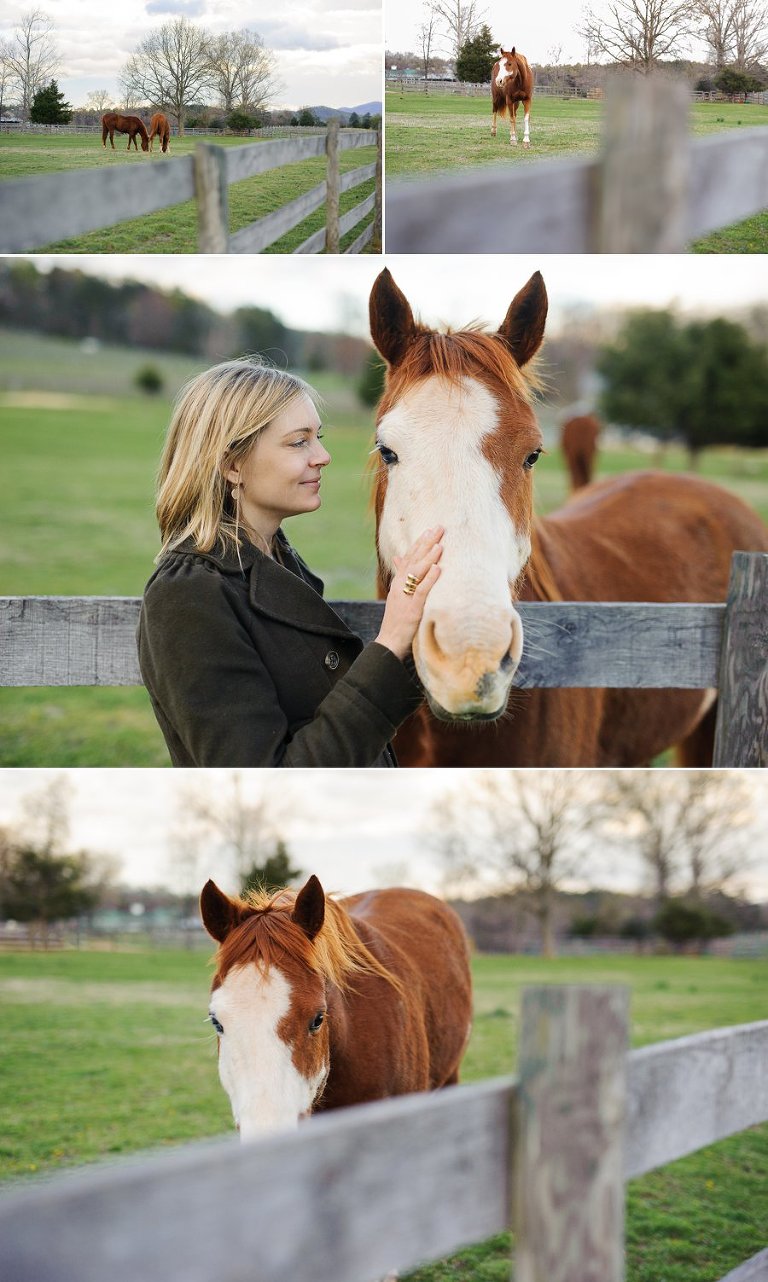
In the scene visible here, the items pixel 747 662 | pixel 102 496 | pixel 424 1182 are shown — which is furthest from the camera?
pixel 102 496

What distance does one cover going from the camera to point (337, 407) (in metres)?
17.8

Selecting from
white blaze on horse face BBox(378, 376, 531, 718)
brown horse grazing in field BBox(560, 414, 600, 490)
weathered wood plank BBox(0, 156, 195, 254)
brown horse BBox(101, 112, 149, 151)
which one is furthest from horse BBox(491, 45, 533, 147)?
white blaze on horse face BBox(378, 376, 531, 718)

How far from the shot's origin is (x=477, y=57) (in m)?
7.16

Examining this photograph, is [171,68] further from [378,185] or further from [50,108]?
[378,185]

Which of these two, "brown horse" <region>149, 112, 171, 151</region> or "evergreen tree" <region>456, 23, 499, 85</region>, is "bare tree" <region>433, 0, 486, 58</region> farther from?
"brown horse" <region>149, 112, 171, 151</region>

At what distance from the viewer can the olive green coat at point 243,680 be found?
5.54 ft

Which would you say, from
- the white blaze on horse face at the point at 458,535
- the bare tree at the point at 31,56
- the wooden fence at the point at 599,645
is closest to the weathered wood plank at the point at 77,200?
the wooden fence at the point at 599,645

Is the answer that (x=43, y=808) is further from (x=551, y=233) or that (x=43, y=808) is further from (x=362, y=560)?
(x=551, y=233)

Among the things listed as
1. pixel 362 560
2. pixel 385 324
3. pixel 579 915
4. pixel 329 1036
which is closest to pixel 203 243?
pixel 385 324

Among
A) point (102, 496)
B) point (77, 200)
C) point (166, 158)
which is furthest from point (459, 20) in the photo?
point (102, 496)

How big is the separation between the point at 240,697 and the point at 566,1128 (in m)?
0.83

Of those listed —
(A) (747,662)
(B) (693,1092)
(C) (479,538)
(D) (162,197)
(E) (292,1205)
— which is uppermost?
(D) (162,197)

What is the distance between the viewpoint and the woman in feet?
5.56

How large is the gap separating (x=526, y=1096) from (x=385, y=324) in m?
1.52
